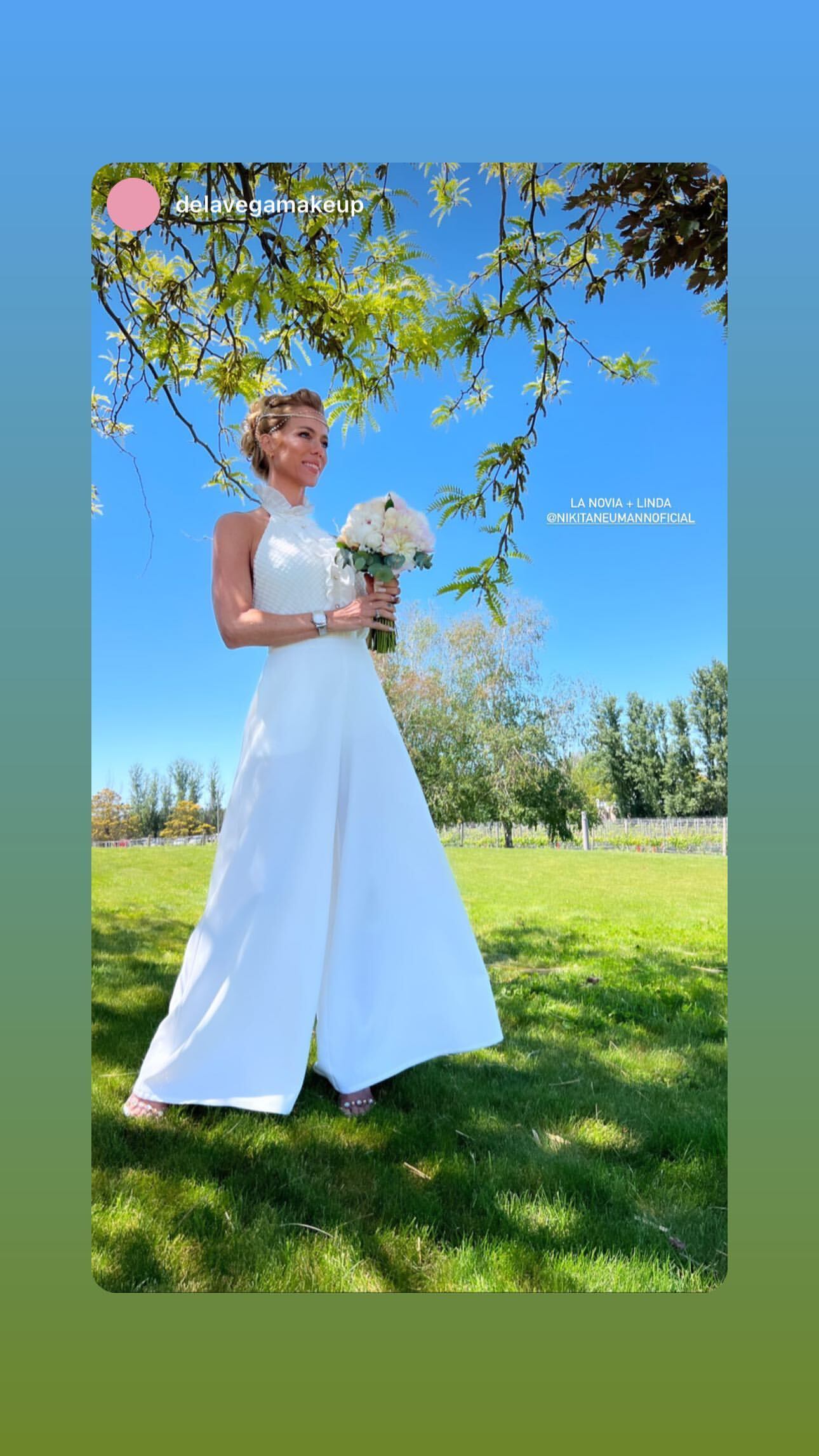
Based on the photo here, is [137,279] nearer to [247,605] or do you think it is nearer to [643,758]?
[247,605]

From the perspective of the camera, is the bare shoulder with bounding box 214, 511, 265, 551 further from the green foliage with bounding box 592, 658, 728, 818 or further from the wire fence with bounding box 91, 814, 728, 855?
the green foliage with bounding box 592, 658, 728, 818

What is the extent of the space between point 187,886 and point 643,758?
4.99 ft

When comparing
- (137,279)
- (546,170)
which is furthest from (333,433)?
(546,170)

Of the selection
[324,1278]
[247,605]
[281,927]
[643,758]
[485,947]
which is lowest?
[324,1278]

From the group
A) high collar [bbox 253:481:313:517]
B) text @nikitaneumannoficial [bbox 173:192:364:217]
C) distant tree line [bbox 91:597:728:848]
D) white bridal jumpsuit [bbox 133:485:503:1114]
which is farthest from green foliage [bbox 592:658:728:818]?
text @nikitaneumannoficial [bbox 173:192:364:217]

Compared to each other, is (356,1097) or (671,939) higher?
Result: (671,939)

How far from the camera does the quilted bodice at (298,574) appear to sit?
9.32 feet

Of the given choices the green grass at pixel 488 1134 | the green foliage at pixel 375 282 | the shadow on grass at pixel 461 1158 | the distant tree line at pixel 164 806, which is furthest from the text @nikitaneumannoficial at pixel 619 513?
the shadow on grass at pixel 461 1158

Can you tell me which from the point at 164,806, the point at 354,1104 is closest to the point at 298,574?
the point at 164,806

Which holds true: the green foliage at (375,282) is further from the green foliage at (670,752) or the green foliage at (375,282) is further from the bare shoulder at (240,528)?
the green foliage at (670,752)

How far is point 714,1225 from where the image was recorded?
2.22 m

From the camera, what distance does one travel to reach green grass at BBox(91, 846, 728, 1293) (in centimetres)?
212

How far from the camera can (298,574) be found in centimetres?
284

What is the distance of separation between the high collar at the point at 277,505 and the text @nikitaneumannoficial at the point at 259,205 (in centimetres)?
78
